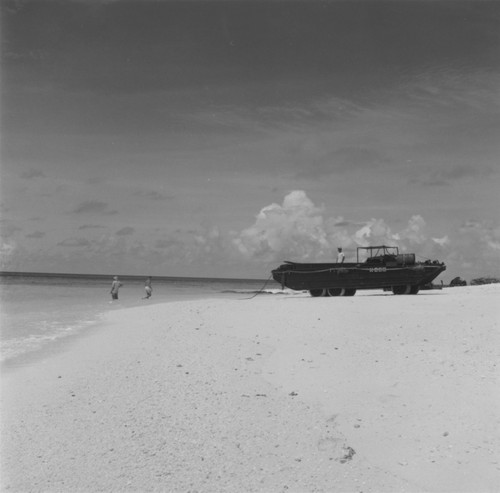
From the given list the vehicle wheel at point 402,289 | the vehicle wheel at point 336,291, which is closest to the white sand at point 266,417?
the vehicle wheel at point 336,291

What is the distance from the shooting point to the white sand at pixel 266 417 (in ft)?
18.5

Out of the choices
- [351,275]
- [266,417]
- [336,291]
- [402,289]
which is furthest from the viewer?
[402,289]

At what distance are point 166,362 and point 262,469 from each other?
5408 millimetres

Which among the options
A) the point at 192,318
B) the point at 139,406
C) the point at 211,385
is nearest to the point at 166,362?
the point at 211,385

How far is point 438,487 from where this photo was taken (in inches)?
215

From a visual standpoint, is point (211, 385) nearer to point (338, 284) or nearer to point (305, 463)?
point (305, 463)

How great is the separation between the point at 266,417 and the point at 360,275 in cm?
2373

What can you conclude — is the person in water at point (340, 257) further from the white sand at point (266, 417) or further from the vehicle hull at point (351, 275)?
the white sand at point (266, 417)

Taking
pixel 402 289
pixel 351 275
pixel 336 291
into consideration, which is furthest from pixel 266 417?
pixel 402 289

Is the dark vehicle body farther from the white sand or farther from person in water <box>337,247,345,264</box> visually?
the white sand

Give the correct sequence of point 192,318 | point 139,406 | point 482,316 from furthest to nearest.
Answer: point 192,318 < point 482,316 < point 139,406

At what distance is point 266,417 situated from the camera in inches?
289

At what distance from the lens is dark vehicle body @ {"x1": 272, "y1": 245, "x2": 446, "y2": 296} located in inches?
1191

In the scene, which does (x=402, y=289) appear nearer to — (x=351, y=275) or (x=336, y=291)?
(x=351, y=275)
